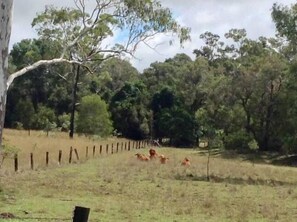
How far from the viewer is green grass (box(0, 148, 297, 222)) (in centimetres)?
1459

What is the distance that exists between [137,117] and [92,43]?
4672 cm

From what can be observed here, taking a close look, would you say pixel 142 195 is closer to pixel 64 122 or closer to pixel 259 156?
pixel 259 156

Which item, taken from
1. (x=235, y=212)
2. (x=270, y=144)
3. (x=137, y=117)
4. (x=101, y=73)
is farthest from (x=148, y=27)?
(x=137, y=117)

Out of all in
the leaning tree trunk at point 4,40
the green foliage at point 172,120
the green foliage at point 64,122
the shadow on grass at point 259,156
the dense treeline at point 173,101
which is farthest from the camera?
the green foliage at point 172,120

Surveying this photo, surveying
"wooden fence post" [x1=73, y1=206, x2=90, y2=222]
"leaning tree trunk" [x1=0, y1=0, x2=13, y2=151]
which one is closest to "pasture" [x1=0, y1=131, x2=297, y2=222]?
"leaning tree trunk" [x1=0, y1=0, x2=13, y2=151]

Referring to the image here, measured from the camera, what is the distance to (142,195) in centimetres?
1817

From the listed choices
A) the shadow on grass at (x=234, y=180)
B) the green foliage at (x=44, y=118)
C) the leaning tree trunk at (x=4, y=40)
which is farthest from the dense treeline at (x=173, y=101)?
the leaning tree trunk at (x=4, y=40)

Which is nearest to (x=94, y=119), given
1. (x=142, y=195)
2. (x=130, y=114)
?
(x=130, y=114)

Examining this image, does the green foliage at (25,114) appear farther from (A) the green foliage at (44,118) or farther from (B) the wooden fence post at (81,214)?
(B) the wooden fence post at (81,214)

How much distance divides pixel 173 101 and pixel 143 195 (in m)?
54.3

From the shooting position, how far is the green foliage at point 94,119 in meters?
56.4

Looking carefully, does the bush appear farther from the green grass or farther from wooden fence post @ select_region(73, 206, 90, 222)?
wooden fence post @ select_region(73, 206, 90, 222)

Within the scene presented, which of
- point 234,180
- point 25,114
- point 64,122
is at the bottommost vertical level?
point 234,180

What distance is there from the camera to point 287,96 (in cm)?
5316
